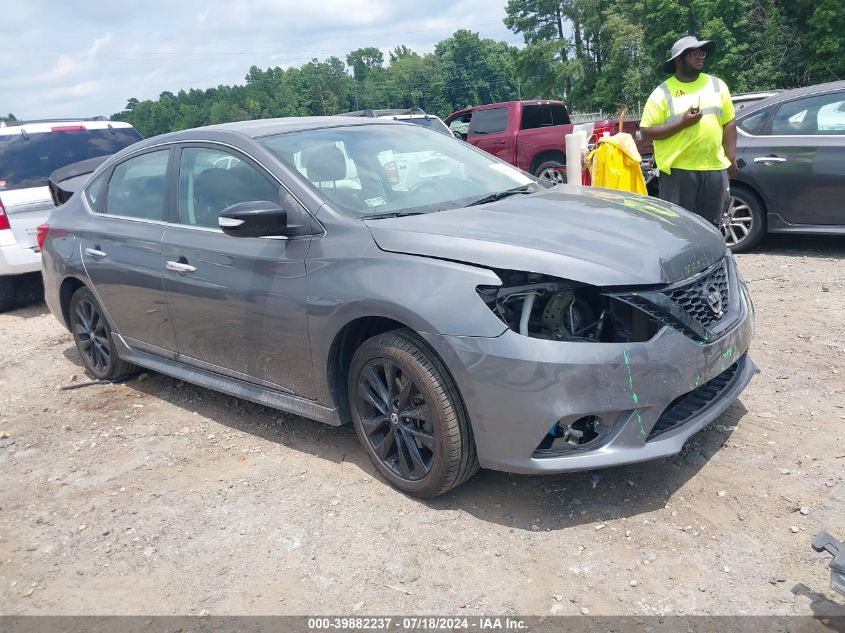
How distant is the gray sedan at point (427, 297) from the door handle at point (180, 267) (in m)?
0.02

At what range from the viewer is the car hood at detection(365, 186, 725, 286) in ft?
9.57

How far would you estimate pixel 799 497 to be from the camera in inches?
121

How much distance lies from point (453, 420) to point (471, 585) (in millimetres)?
649

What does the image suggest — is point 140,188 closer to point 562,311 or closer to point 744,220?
point 562,311

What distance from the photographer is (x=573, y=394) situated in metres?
2.81

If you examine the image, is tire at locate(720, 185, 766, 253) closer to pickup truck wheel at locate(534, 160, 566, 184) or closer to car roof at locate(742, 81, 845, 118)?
car roof at locate(742, 81, 845, 118)

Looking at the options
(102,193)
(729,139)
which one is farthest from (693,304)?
(102,193)

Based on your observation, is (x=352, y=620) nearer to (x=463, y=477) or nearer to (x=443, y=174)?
(x=463, y=477)

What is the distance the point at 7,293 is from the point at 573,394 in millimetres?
7356

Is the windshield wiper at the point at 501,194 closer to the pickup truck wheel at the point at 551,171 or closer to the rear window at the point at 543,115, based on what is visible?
the pickup truck wheel at the point at 551,171

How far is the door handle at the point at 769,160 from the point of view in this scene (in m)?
6.83

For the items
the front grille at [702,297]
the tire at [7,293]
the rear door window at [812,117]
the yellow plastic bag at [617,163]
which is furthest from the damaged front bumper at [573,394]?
the tire at [7,293]

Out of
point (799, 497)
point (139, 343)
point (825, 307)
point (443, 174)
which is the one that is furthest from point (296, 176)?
point (825, 307)

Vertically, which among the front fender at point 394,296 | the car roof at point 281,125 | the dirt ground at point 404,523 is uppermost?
the car roof at point 281,125
